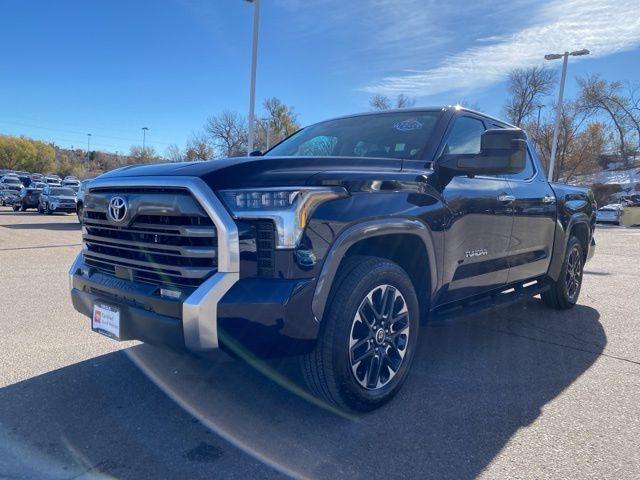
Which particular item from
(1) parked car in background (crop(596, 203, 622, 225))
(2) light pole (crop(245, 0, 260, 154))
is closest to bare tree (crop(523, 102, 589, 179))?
(1) parked car in background (crop(596, 203, 622, 225))

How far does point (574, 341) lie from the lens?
4.61 meters

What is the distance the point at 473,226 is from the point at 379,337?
1244mm

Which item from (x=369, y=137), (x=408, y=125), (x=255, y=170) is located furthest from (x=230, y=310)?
(x=408, y=125)

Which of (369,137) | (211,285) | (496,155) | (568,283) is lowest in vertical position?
(568,283)

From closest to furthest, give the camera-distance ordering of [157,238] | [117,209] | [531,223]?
1. [157,238]
2. [117,209]
3. [531,223]

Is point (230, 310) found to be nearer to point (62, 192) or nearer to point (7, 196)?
point (62, 192)

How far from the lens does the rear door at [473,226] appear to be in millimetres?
3508

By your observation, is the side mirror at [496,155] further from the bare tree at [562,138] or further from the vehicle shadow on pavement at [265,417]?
the bare tree at [562,138]

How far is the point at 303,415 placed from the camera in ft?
9.80

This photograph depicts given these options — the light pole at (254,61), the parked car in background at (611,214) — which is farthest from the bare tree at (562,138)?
the light pole at (254,61)

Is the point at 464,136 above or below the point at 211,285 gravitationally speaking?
above

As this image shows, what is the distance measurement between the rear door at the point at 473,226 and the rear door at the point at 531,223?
162 mm

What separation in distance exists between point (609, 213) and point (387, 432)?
39.7 metres

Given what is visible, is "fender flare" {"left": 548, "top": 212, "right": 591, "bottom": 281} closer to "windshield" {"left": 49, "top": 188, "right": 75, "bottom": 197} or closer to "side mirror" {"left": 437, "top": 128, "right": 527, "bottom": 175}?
"side mirror" {"left": 437, "top": 128, "right": 527, "bottom": 175}
